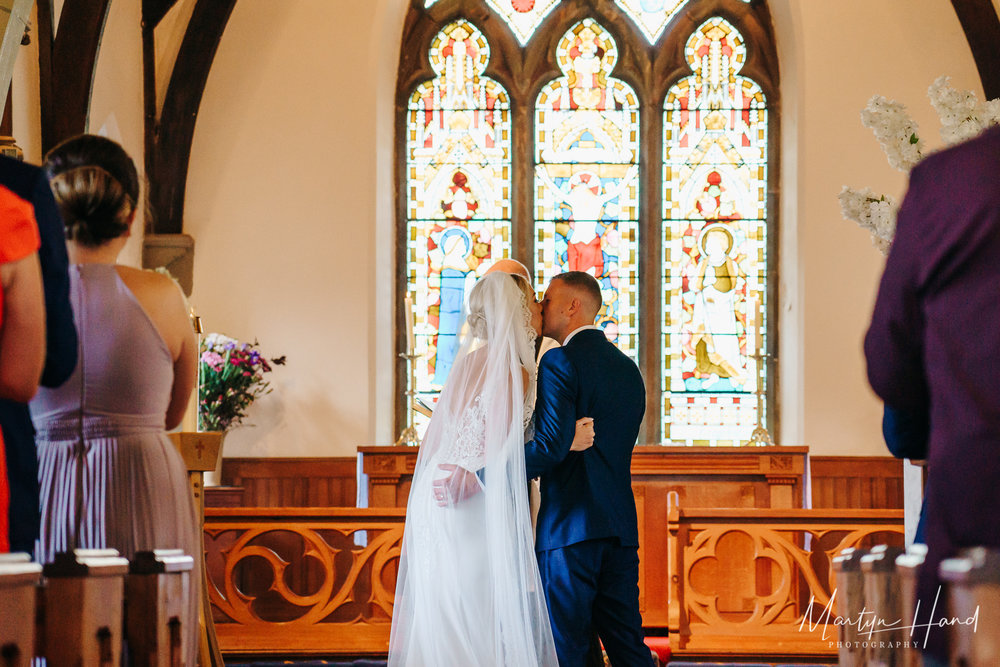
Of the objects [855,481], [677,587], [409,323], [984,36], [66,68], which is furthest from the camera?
[984,36]

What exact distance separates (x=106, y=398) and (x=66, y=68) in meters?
4.67

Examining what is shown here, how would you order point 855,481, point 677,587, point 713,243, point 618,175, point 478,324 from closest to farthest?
1. point 478,324
2. point 677,587
3. point 855,481
4. point 713,243
5. point 618,175

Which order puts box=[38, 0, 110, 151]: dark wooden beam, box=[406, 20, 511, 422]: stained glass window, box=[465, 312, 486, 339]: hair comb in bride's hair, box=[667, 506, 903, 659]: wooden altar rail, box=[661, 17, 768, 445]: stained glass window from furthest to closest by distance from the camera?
box=[406, 20, 511, 422]: stained glass window, box=[661, 17, 768, 445]: stained glass window, box=[38, 0, 110, 151]: dark wooden beam, box=[667, 506, 903, 659]: wooden altar rail, box=[465, 312, 486, 339]: hair comb in bride's hair

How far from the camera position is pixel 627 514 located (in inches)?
147

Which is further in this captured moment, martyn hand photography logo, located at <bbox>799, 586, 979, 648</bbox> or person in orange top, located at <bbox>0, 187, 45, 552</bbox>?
person in orange top, located at <bbox>0, 187, 45, 552</bbox>

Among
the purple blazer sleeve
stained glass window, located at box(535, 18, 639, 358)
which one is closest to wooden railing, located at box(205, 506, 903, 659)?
the purple blazer sleeve

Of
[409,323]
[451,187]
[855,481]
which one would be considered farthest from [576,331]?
[451,187]

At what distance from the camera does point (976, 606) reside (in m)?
1.44

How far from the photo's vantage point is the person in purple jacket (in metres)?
1.68

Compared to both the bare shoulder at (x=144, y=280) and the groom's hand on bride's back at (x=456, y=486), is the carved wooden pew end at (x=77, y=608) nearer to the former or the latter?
the bare shoulder at (x=144, y=280)

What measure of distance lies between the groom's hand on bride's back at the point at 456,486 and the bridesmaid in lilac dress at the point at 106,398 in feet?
4.61

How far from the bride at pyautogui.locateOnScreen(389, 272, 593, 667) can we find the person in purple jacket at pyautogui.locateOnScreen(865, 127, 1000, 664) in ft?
6.15

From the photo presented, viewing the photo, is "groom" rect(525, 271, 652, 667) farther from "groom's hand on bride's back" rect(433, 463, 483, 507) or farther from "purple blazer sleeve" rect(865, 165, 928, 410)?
"purple blazer sleeve" rect(865, 165, 928, 410)

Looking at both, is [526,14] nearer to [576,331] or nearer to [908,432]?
[576,331]
